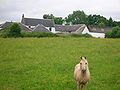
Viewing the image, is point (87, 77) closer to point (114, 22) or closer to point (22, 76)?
point (22, 76)

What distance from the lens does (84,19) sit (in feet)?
561

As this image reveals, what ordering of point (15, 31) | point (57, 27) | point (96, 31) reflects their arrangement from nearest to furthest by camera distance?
point (15, 31), point (96, 31), point (57, 27)

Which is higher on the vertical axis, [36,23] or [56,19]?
[56,19]

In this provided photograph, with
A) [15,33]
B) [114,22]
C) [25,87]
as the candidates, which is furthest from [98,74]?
[114,22]

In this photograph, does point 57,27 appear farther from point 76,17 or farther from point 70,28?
point 76,17

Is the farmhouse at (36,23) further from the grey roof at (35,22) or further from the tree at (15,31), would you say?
the tree at (15,31)

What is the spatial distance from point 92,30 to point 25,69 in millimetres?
103350

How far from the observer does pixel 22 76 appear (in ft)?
60.5

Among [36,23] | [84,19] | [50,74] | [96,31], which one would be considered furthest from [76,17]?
[50,74]

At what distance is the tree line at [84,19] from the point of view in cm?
14038

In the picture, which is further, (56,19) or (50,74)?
(56,19)

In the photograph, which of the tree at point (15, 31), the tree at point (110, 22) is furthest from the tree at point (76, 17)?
the tree at point (15, 31)

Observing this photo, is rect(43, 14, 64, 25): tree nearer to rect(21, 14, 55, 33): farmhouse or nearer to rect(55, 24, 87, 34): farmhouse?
rect(55, 24, 87, 34): farmhouse

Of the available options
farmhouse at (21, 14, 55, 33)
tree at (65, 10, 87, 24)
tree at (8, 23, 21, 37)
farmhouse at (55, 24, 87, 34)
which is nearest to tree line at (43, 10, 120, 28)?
tree at (65, 10, 87, 24)
